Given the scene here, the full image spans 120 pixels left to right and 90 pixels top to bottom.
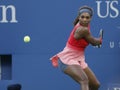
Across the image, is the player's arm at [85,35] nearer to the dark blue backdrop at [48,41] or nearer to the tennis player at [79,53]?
the tennis player at [79,53]

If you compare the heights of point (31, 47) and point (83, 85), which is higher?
point (31, 47)

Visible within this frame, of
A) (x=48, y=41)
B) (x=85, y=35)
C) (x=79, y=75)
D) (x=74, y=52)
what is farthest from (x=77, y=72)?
(x=48, y=41)

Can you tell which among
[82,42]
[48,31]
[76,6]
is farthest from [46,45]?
[82,42]

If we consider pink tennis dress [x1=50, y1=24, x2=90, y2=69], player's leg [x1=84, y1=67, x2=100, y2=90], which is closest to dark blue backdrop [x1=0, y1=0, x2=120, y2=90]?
player's leg [x1=84, y1=67, x2=100, y2=90]

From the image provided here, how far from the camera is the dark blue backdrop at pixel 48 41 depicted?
6516 millimetres

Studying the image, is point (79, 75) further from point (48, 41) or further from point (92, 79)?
point (48, 41)

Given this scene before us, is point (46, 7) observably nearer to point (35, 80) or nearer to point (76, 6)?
point (76, 6)

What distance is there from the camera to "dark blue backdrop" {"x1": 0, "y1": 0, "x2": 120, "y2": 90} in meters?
6.52

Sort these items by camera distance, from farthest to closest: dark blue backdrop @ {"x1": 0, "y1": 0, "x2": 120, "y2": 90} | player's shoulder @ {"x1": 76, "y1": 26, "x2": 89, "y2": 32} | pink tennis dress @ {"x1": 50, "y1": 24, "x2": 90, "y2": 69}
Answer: dark blue backdrop @ {"x1": 0, "y1": 0, "x2": 120, "y2": 90} → pink tennis dress @ {"x1": 50, "y1": 24, "x2": 90, "y2": 69} → player's shoulder @ {"x1": 76, "y1": 26, "x2": 89, "y2": 32}

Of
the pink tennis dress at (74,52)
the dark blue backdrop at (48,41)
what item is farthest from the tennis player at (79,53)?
the dark blue backdrop at (48,41)

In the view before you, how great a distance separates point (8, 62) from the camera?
21.8ft

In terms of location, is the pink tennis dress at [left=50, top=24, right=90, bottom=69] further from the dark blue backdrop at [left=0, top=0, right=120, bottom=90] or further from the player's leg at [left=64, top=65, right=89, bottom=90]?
the dark blue backdrop at [left=0, top=0, right=120, bottom=90]

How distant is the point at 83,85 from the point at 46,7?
1.67m

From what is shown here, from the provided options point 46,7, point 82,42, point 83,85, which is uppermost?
point 46,7
